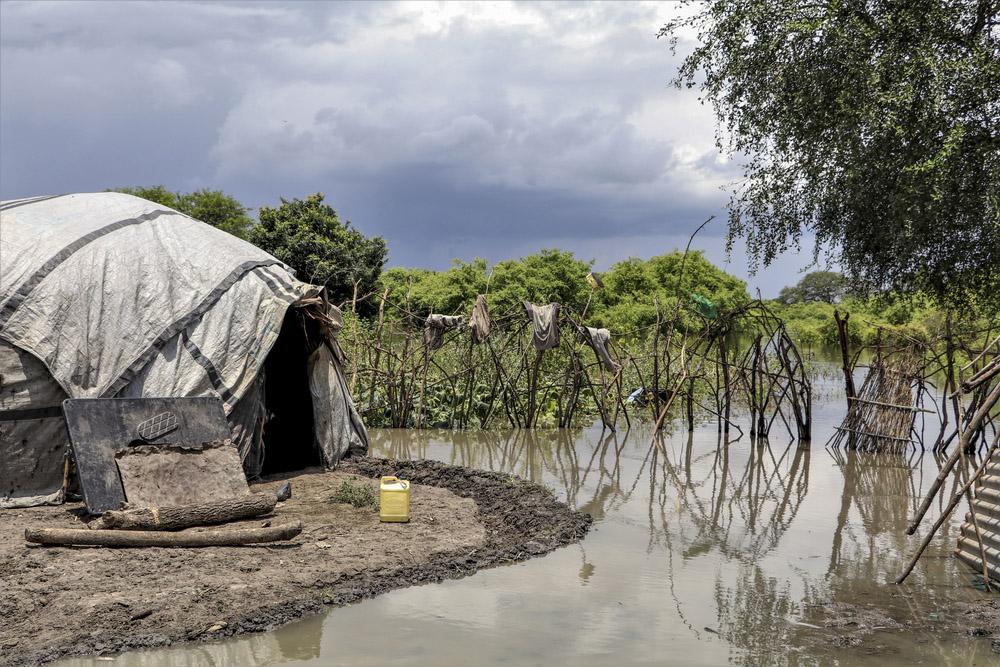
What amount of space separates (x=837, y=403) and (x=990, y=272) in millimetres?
6396

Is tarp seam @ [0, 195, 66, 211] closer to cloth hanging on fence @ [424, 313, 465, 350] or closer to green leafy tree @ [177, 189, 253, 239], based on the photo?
cloth hanging on fence @ [424, 313, 465, 350]

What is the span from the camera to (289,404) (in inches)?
397

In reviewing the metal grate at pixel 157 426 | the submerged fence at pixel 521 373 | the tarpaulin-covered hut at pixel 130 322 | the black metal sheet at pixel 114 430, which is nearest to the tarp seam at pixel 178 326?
the tarpaulin-covered hut at pixel 130 322

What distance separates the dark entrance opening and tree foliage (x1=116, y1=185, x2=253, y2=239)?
2612 cm

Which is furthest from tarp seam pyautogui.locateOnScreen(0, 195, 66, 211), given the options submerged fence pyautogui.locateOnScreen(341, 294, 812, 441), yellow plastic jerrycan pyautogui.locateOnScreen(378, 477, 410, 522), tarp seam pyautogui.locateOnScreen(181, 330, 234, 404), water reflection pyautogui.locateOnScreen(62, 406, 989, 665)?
water reflection pyautogui.locateOnScreen(62, 406, 989, 665)

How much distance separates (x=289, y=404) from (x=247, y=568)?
4.38 metres

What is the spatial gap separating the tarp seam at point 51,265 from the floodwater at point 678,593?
4484 millimetres

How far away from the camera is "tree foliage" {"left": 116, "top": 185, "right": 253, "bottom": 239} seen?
35.1 meters

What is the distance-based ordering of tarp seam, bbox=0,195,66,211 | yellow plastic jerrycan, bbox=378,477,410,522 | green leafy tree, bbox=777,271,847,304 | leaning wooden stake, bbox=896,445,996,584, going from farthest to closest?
green leafy tree, bbox=777,271,847,304, tarp seam, bbox=0,195,66,211, yellow plastic jerrycan, bbox=378,477,410,522, leaning wooden stake, bbox=896,445,996,584

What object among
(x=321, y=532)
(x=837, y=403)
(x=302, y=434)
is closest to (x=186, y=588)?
(x=321, y=532)

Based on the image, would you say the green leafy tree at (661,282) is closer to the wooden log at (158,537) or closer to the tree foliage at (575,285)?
the tree foliage at (575,285)

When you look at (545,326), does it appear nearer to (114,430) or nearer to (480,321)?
(480,321)

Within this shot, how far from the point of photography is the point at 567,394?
14242 mm

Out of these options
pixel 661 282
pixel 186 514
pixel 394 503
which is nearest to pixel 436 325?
pixel 394 503
